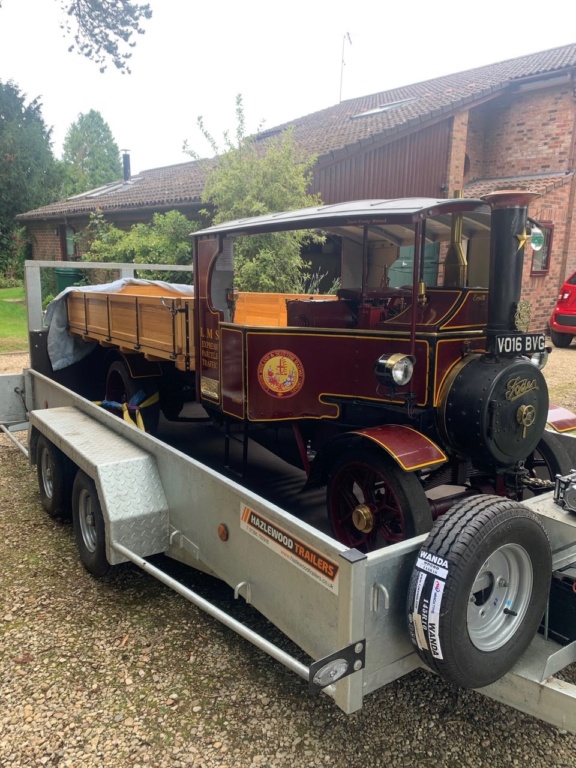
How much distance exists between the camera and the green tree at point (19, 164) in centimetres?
2491

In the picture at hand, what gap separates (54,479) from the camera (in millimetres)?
4605

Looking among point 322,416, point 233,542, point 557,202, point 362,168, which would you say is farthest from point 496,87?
point 233,542

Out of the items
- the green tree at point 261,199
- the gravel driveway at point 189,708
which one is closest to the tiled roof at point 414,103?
the green tree at point 261,199

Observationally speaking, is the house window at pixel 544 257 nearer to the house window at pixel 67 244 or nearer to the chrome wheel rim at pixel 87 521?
the chrome wheel rim at pixel 87 521

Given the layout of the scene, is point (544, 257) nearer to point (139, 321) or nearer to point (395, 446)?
point (139, 321)

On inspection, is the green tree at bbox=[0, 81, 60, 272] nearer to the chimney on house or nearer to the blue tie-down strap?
the chimney on house

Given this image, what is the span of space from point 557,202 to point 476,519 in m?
14.3

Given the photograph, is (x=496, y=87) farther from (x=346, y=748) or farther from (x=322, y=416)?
(x=346, y=748)

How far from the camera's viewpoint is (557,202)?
14.6 metres

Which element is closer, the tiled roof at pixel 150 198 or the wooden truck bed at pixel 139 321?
the wooden truck bed at pixel 139 321

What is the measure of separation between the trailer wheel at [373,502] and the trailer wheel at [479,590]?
56 centimetres

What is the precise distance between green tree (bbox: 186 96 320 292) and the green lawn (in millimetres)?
5518

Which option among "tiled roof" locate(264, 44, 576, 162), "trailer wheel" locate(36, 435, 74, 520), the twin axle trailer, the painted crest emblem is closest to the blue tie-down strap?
the twin axle trailer

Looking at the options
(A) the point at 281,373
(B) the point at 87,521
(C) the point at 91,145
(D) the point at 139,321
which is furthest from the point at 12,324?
(C) the point at 91,145
